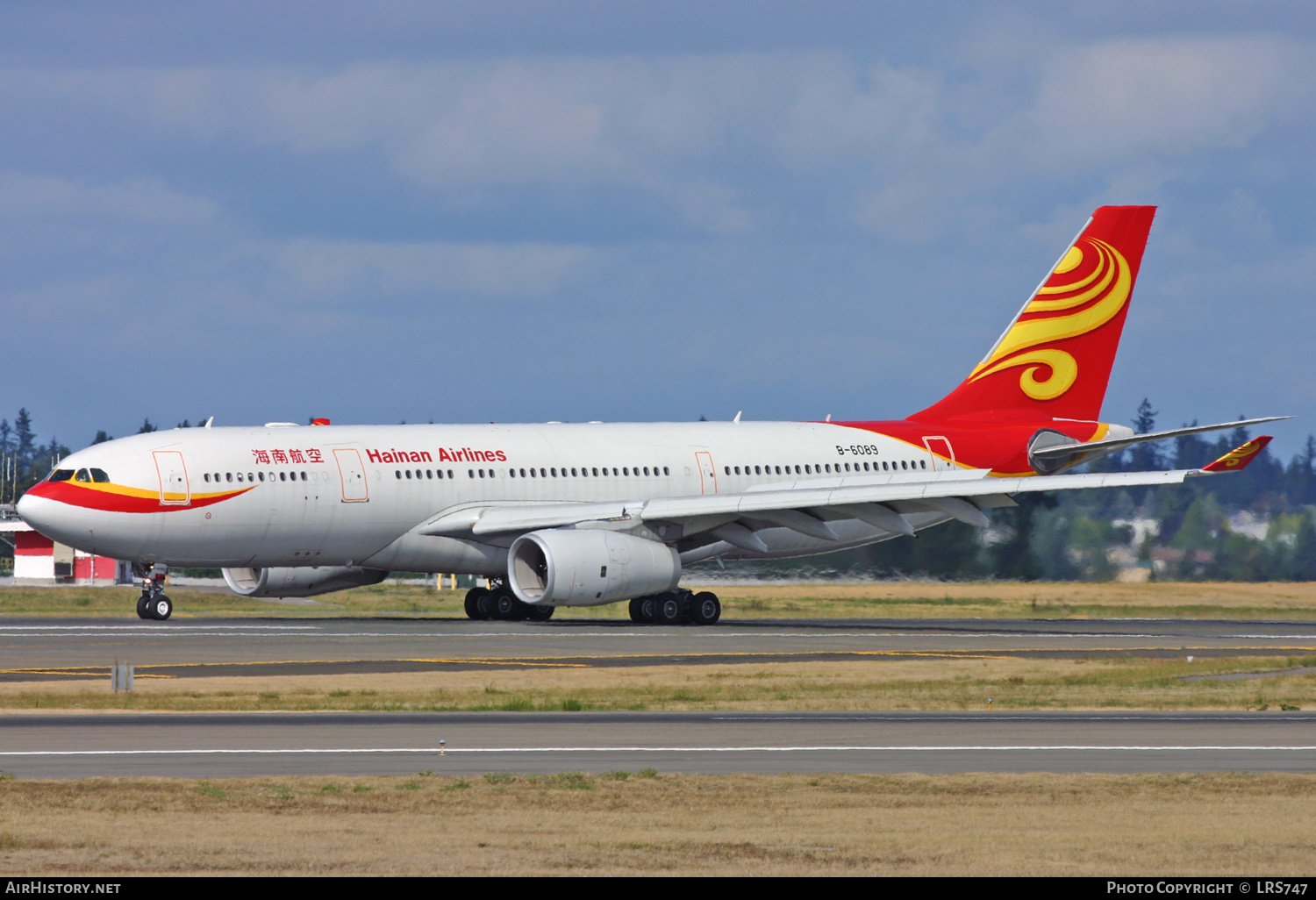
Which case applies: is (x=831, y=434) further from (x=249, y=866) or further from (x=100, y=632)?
(x=249, y=866)

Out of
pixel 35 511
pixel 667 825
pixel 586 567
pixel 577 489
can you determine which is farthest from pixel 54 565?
pixel 667 825

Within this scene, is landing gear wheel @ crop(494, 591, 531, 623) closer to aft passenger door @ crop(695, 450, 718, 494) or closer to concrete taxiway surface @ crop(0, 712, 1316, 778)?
aft passenger door @ crop(695, 450, 718, 494)

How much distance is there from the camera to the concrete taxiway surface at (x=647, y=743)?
17.4m

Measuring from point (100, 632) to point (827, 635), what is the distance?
1484 cm

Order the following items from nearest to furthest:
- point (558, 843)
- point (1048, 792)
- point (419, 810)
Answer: point (558, 843)
point (419, 810)
point (1048, 792)

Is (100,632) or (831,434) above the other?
(831,434)

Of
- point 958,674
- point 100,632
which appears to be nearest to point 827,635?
point 958,674

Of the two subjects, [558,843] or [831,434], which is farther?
[831,434]

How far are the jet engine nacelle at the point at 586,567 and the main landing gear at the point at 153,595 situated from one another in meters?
7.87

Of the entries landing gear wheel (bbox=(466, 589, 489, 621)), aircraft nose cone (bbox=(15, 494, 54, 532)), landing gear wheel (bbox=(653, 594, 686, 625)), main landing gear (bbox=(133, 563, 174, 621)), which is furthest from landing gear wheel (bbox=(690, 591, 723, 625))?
aircraft nose cone (bbox=(15, 494, 54, 532))

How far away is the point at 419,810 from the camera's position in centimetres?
1450

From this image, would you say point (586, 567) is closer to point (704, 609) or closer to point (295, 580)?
point (704, 609)

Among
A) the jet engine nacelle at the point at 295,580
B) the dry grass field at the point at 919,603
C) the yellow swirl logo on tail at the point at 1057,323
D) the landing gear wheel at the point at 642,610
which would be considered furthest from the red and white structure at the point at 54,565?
the yellow swirl logo on tail at the point at 1057,323
